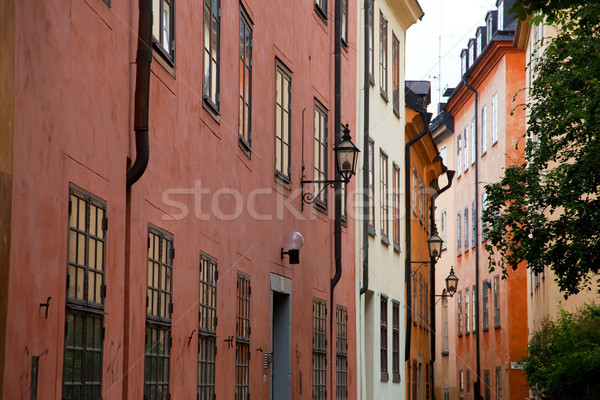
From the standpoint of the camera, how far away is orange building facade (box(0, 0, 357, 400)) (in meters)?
6.19

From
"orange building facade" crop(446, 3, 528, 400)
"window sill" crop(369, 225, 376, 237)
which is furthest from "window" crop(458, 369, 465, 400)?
"window sill" crop(369, 225, 376, 237)

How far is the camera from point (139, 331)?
8.41 m

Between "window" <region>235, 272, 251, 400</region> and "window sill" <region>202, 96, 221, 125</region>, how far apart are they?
6.43 feet

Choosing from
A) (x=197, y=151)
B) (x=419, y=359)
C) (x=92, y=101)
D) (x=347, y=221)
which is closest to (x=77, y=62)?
(x=92, y=101)

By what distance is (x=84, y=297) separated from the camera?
7.13 meters

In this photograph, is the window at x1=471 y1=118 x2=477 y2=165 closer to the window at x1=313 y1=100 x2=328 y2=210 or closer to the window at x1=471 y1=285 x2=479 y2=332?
the window at x1=471 y1=285 x2=479 y2=332

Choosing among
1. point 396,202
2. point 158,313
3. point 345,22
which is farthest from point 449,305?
point 158,313

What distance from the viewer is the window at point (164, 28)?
29.9 feet

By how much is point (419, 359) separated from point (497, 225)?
1465 cm

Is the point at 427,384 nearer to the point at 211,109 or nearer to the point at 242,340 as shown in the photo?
the point at 242,340

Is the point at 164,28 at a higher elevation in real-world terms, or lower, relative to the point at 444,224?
lower

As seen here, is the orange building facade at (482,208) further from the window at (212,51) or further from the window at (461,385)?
the window at (212,51)

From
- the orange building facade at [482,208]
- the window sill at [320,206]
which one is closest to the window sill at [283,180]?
the window sill at [320,206]

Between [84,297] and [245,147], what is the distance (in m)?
5.91
